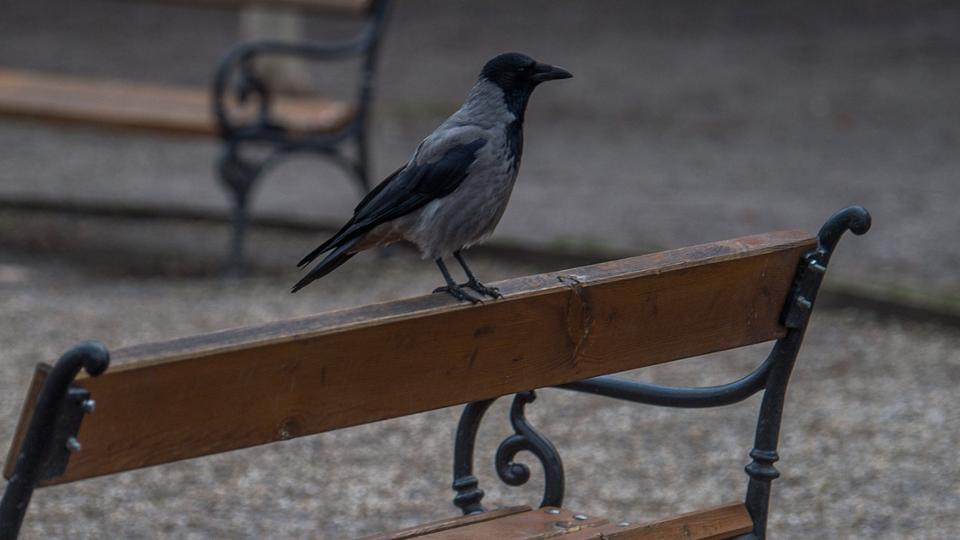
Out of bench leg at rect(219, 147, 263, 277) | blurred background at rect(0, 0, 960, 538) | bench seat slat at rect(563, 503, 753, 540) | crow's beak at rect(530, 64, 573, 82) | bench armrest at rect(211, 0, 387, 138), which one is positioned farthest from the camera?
bench leg at rect(219, 147, 263, 277)

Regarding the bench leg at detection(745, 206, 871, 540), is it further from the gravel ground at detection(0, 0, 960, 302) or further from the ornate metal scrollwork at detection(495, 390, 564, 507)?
the gravel ground at detection(0, 0, 960, 302)

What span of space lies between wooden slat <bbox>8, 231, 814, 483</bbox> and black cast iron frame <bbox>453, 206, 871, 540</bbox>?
39mm

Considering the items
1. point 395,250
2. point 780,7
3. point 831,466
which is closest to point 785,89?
point 780,7

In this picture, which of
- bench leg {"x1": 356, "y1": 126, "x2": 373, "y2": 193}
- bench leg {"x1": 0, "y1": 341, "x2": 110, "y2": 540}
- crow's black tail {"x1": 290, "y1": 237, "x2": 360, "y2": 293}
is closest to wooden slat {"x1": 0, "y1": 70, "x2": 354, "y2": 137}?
bench leg {"x1": 356, "y1": 126, "x2": 373, "y2": 193}

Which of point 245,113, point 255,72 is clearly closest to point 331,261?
point 255,72

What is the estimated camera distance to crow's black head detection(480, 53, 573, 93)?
301 cm

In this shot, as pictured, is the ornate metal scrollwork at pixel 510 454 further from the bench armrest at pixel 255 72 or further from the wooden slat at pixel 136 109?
the wooden slat at pixel 136 109

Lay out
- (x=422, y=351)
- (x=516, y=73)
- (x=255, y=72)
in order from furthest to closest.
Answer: (x=255, y=72), (x=516, y=73), (x=422, y=351)

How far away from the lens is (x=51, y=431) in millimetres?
1847

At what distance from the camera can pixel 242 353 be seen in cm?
197

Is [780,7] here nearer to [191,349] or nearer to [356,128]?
[356,128]

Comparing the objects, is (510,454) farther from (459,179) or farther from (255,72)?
(255,72)

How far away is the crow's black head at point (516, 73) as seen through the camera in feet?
9.87

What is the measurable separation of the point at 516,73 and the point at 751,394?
78cm
